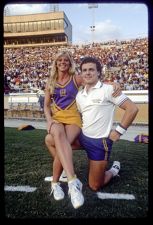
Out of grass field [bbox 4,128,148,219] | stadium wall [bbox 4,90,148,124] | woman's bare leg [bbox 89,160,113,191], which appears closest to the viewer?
grass field [bbox 4,128,148,219]

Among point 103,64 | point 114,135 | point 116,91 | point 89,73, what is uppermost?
point 103,64

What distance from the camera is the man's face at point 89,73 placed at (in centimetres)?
255

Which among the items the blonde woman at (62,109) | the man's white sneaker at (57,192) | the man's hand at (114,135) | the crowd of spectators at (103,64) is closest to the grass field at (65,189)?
the man's white sneaker at (57,192)

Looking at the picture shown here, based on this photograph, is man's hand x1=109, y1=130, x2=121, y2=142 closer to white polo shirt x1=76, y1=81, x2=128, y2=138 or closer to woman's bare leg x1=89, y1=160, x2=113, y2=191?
white polo shirt x1=76, y1=81, x2=128, y2=138

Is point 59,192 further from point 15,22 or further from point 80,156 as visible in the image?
point 15,22

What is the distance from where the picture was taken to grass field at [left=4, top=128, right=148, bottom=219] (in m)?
2.18

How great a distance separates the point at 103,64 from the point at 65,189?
16.8m

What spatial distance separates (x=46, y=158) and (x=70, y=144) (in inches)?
58.7

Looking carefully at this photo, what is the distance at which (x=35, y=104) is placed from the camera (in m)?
13.2

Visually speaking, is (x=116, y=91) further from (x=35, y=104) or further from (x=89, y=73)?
(x=35, y=104)

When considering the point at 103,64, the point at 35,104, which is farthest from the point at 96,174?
the point at 103,64

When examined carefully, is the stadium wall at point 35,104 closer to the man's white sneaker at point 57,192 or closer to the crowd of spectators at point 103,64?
the crowd of spectators at point 103,64

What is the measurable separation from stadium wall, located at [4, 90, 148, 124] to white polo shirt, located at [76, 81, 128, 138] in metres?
7.84

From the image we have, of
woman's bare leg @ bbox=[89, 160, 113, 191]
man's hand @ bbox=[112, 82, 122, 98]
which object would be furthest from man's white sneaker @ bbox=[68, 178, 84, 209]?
man's hand @ bbox=[112, 82, 122, 98]
